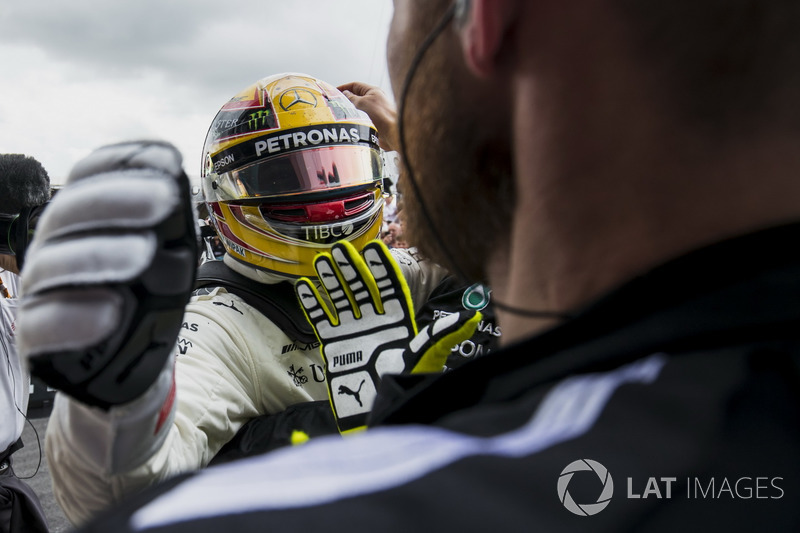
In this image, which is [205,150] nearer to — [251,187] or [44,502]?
[251,187]

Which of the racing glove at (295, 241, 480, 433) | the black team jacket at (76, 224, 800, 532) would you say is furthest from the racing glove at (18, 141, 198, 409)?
the racing glove at (295, 241, 480, 433)

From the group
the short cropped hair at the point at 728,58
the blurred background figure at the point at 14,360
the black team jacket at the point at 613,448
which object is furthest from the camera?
the blurred background figure at the point at 14,360

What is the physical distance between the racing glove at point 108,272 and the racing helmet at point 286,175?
122 centimetres

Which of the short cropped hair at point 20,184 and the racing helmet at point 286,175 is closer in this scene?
the racing helmet at point 286,175

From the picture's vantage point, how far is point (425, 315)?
72.8 inches

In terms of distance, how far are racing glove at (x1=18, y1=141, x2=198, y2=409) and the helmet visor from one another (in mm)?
1247

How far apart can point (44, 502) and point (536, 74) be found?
15.0 ft

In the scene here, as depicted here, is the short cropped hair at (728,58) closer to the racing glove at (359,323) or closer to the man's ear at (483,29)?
the man's ear at (483,29)

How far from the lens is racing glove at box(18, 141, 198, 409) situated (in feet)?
2.21

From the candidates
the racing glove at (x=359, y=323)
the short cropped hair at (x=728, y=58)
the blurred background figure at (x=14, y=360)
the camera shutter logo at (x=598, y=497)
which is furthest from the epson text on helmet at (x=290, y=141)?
the camera shutter logo at (x=598, y=497)

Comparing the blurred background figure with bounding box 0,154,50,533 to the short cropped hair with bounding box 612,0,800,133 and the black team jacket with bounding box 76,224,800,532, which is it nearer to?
the black team jacket with bounding box 76,224,800,532

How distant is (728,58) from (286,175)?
1.64m

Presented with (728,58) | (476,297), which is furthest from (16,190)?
(728,58)

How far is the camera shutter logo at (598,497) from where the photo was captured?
1.28ft
